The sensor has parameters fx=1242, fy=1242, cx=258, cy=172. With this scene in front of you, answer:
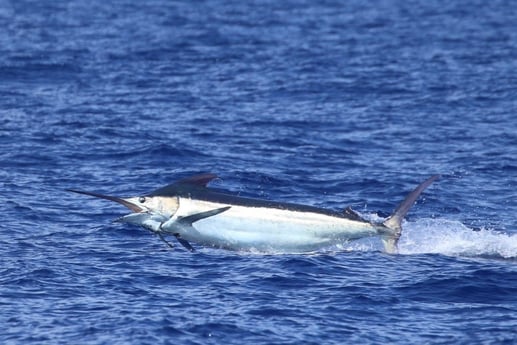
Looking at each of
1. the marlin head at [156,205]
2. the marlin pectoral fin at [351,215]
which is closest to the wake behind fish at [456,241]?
the marlin pectoral fin at [351,215]

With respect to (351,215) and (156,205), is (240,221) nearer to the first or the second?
(156,205)

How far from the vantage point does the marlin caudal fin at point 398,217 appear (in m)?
18.9

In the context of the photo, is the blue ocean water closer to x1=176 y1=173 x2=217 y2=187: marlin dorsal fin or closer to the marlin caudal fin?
the marlin caudal fin

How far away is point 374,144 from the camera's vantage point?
31.3 metres

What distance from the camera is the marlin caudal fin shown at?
62.1ft

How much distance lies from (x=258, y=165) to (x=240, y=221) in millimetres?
10043

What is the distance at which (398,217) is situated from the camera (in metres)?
19.0

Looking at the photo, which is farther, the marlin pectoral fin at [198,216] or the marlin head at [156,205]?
the marlin head at [156,205]

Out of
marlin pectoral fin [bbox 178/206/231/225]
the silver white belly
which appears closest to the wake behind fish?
the silver white belly

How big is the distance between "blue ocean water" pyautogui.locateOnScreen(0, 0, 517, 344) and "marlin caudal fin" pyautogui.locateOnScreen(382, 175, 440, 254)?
0.57 meters

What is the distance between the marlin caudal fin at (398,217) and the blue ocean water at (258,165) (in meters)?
0.57

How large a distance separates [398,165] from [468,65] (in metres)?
16.4

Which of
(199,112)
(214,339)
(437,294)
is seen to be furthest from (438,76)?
(214,339)

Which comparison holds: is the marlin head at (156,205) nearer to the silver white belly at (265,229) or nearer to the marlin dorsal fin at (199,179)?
the silver white belly at (265,229)
